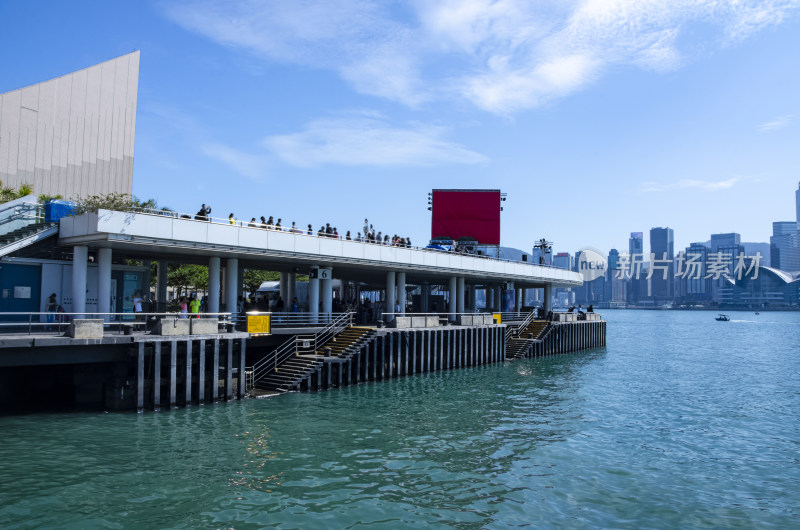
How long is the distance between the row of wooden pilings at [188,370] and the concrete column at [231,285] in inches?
197

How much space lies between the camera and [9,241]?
25.4 meters

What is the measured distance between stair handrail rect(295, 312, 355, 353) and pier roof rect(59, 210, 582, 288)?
3.66 m

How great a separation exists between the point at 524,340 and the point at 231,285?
27.6m

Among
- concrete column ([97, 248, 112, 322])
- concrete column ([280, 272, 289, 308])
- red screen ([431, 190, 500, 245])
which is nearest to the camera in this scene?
concrete column ([97, 248, 112, 322])

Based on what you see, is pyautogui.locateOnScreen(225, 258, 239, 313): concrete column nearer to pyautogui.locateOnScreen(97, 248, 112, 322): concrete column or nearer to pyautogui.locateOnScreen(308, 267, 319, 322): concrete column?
pyautogui.locateOnScreen(308, 267, 319, 322): concrete column

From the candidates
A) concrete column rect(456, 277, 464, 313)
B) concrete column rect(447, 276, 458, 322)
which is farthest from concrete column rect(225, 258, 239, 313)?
concrete column rect(456, 277, 464, 313)

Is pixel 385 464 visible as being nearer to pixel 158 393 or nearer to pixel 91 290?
pixel 158 393

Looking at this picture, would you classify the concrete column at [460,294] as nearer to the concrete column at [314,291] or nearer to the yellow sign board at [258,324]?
the concrete column at [314,291]

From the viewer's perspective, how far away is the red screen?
5778 centimetres

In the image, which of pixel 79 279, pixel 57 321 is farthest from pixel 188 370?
pixel 79 279

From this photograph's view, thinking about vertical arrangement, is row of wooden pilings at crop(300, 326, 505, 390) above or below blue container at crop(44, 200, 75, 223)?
below

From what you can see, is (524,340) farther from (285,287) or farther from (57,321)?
(57,321)

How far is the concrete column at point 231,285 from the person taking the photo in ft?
106

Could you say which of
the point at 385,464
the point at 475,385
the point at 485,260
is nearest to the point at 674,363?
the point at 485,260
